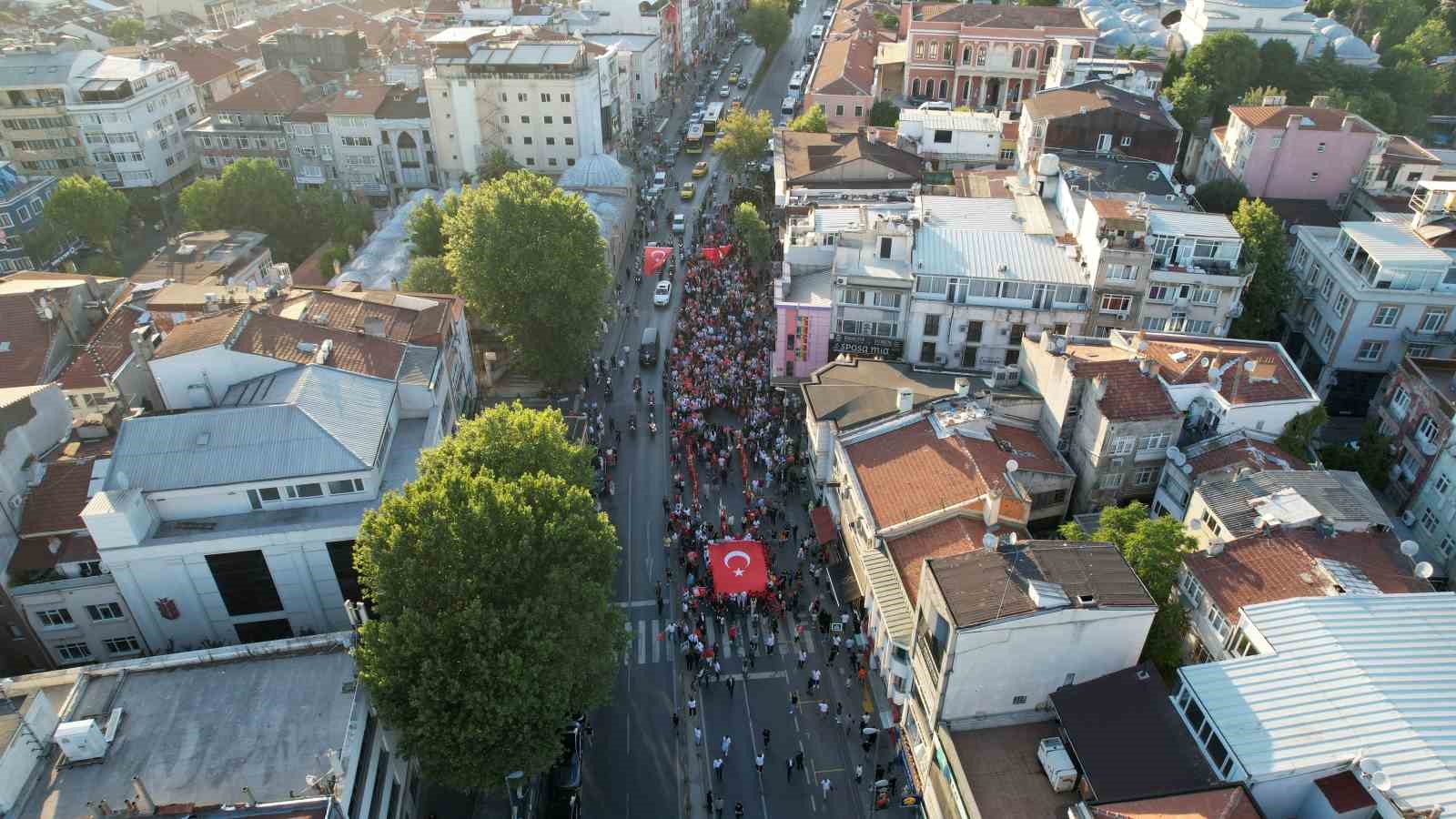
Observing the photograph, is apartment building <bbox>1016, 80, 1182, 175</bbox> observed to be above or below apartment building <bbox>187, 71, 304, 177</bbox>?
above

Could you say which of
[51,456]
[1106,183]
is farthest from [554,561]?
[1106,183]

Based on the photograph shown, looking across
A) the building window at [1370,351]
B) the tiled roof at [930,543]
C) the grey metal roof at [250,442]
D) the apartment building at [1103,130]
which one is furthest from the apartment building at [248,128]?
the building window at [1370,351]

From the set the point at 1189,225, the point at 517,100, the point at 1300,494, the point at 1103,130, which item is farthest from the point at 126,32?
the point at 1300,494

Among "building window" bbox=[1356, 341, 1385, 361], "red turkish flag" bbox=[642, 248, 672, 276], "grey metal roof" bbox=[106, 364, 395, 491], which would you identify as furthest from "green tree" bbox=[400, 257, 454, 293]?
"building window" bbox=[1356, 341, 1385, 361]

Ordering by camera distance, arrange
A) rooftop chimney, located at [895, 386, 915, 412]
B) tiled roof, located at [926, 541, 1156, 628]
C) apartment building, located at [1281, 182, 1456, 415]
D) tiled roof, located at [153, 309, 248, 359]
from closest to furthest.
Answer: tiled roof, located at [926, 541, 1156, 628], tiled roof, located at [153, 309, 248, 359], rooftop chimney, located at [895, 386, 915, 412], apartment building, located at [1281, 182, 1456, 415]

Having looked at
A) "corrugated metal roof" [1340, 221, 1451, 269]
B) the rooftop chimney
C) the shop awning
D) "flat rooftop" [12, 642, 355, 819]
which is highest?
"corrugated metal roof" [1340, 221, 1451, 269]

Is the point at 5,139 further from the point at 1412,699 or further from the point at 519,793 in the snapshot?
the point at 1412,699

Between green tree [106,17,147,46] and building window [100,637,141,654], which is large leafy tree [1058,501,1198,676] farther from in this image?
green tree [106,17,147,46]

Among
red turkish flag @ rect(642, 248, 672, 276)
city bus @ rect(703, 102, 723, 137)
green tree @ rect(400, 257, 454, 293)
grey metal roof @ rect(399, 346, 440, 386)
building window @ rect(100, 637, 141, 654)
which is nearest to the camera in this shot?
building window @ rect(100, 637, 141, 654)
